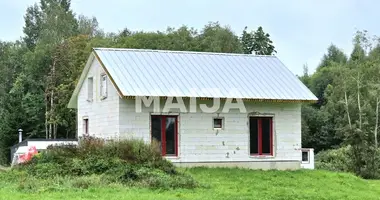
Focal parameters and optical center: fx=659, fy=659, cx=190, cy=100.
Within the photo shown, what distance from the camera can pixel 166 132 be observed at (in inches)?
1095

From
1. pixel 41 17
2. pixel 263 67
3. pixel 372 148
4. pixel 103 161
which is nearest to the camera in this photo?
pixel 103 161

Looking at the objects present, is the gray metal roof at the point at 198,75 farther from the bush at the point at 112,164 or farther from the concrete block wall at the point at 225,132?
the bush at the point at 112,164

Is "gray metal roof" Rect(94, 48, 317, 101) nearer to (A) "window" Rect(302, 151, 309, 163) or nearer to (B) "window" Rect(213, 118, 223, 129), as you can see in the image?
(B) "window" Rect(213, 118, 223, 129)

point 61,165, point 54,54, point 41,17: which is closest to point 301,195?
point 61,165

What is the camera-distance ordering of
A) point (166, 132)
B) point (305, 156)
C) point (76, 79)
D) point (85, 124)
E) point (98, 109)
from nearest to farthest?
point (166, 132) → point (98, 109) → point (305, 156) → point (85, 124) → point (76, 79)

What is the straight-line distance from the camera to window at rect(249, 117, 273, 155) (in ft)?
96.1

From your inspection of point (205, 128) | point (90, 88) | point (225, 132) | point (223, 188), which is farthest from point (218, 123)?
point (223, 188)

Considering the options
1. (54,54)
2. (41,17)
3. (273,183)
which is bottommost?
(273,183)

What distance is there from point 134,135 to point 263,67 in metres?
8.29

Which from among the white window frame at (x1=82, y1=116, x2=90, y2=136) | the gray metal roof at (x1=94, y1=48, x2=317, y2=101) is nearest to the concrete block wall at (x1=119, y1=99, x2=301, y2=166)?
the gray metal roof at (x1=94, y1=48, x2=317, y2=101)

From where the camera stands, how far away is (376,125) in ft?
161

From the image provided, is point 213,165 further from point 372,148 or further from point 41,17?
point 41,17

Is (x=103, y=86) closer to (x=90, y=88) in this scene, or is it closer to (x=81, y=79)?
(x=90, y=88)

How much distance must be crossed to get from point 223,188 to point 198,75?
9.98 metres
